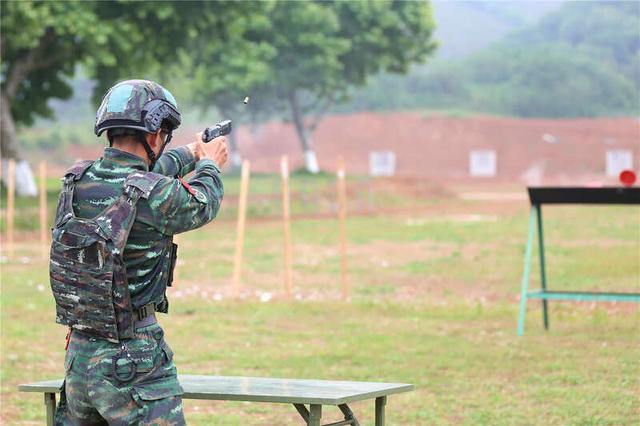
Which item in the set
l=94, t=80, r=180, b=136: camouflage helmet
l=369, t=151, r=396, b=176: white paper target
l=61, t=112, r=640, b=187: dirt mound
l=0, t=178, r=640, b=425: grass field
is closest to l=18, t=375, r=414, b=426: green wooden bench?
l=94, t=80, r=180, b=136: camouflage helmet

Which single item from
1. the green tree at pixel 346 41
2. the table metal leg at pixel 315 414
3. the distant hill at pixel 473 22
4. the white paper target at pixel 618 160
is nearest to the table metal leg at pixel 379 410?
the table metal leg at pixel 315 414

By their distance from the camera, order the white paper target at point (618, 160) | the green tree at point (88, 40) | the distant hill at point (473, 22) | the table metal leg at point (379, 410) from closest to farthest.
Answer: the table metal leg at point (379, 410)
the green tree at point (88, 40)
the white paper target at point (618, 160)
the distant hill at point (473, 22)

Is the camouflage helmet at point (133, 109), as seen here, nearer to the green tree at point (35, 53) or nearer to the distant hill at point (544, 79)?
the green tree at point (35, 53)

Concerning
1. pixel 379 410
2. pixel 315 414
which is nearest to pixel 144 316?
pixel 315 414

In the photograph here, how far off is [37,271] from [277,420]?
12370 millimetres

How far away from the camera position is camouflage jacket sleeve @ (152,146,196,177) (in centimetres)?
536

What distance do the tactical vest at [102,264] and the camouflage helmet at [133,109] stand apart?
20 cm

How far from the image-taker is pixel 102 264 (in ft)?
16.3

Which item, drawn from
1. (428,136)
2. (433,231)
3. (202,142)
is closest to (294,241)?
(433,231)

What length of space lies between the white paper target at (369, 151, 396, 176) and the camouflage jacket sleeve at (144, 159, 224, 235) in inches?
3298

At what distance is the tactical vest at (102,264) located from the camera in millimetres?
4949

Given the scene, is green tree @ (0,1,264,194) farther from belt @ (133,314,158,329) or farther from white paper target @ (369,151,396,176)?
white paper target @ (369,151,396,176)

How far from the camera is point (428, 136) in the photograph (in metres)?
93.8

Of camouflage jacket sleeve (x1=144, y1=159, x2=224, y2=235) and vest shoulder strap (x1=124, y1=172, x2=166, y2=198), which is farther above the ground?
vest shoulder strap (x1=124, y1=172, x2=166, y2=198)
